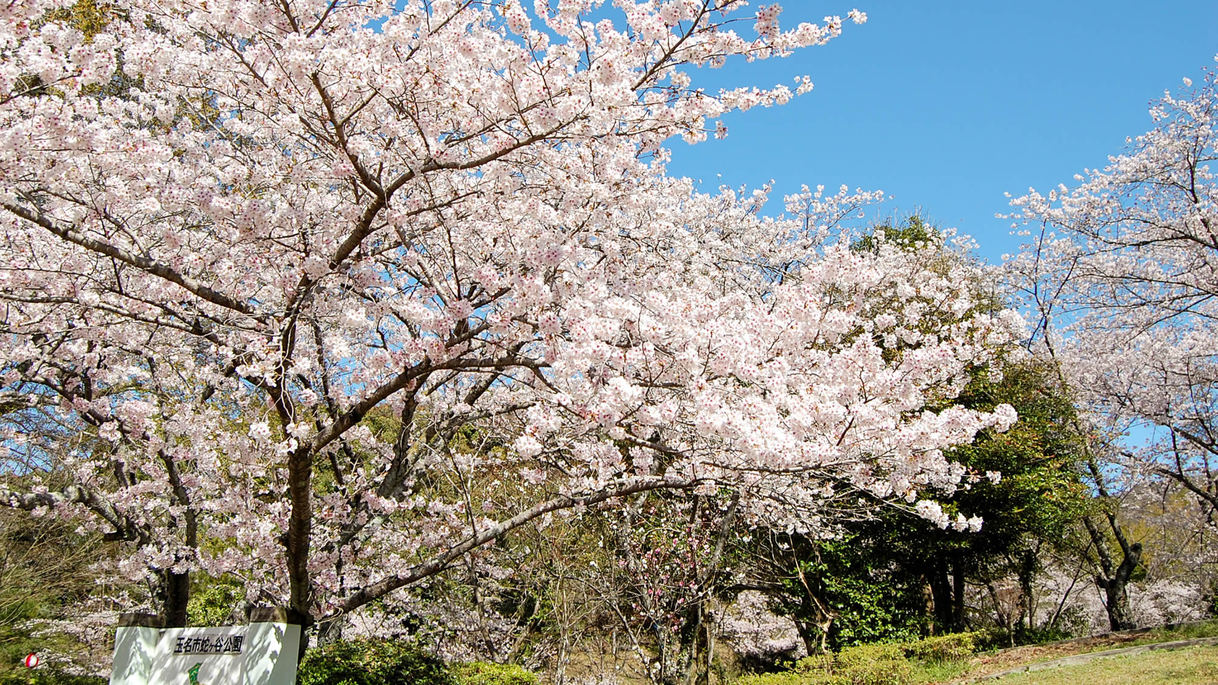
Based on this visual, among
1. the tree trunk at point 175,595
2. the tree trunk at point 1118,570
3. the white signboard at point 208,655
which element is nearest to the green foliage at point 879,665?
the tree trunk at point 1118,570

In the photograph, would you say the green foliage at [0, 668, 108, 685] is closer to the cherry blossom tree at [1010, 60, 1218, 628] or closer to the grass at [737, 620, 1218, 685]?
the grass at [737, 620, 1218, 685]

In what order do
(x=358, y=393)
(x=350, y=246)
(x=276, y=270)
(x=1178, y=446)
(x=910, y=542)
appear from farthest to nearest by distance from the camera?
(x=1178, y=446) < (x=910, y=542) < (x=358, y=393) < (x=276, y=270) < (x=350, y=246)

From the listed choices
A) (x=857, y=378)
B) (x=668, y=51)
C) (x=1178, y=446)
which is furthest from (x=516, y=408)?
(x=1178, y=446)

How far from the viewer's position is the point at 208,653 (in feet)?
15.8

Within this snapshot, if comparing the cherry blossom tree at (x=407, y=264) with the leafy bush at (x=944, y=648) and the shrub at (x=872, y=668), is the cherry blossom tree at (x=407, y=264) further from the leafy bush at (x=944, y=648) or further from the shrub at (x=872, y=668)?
the leafy bush at (x=944, y=648)

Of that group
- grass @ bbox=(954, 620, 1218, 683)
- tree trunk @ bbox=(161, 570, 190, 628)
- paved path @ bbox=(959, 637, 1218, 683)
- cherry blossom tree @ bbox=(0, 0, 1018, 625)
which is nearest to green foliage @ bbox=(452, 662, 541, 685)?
cherry blossom tree @ bbox=(0, 0, 1018, 625)

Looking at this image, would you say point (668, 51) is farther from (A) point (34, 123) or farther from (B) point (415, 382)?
(A) point (34, 123)

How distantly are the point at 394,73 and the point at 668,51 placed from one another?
4.78 feet

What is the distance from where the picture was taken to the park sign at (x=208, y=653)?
468 cm

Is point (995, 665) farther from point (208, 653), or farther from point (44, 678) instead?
point (44, 678)

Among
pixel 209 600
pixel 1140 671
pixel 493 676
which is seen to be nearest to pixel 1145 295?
pixel 1140 671

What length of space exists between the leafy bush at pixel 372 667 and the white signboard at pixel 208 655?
5.74 feet

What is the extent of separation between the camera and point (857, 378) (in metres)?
4.46

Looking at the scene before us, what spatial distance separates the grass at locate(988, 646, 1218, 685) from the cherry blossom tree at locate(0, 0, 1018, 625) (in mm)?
4319
